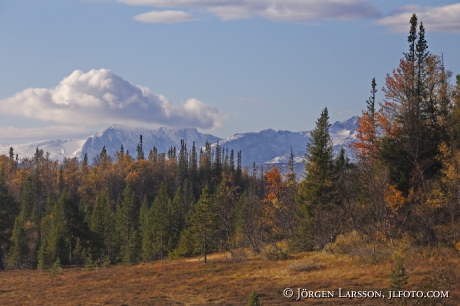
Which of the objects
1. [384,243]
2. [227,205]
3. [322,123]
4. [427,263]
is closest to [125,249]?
[227,205]

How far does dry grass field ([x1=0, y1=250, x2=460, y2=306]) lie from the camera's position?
93.5 ft

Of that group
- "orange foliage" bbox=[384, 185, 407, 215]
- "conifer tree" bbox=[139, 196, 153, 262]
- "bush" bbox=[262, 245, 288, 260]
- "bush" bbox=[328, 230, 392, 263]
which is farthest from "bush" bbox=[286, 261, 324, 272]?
"conifer tree" bbox=[139, 196, 153, 262]

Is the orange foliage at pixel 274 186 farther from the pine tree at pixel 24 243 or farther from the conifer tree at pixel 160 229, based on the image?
the pine tree at pixel 24 243

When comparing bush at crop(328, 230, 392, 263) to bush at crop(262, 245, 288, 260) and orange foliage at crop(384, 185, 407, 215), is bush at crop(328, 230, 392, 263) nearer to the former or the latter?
orange foliage at crop(384, 185, 407, 215)

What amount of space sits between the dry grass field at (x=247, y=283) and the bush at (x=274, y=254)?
27.5 inches

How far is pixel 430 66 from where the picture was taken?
46.8 m

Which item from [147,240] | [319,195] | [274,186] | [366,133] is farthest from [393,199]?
[147,240]

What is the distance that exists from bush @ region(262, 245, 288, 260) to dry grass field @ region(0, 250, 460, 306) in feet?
2.29

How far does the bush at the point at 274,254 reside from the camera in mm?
47750

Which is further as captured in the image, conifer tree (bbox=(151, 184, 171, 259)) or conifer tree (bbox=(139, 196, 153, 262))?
conifer tree (bbox=(151, 184, 171, 259))

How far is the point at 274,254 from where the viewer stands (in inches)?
Answer: 1893

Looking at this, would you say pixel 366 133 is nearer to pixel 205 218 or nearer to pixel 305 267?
pixel 205 218

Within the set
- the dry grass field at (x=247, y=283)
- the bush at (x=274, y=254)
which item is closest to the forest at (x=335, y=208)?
the bush at (x=274, y=254)

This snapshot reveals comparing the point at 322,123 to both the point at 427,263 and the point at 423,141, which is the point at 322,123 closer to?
the point at 423,141
